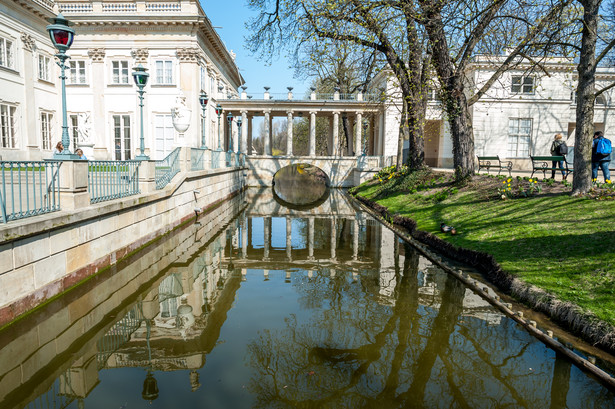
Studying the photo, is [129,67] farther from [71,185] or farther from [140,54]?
[71,185]

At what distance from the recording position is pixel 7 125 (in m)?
22.5

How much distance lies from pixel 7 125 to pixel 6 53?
3805 millimetres

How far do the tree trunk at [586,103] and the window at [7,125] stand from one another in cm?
2563

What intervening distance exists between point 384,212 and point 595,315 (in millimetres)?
12482

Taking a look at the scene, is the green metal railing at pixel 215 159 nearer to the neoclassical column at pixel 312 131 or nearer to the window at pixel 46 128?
the window at pixel 46 128

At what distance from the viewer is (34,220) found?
6078 millimetres

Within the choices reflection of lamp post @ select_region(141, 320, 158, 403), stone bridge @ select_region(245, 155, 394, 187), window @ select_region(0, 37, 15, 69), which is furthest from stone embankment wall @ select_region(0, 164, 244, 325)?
stone bridge @ select_region(245, 155, 394, 187)

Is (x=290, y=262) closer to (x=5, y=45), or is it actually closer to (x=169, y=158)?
(x=169, y=158)

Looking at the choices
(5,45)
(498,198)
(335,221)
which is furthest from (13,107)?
(498,198)

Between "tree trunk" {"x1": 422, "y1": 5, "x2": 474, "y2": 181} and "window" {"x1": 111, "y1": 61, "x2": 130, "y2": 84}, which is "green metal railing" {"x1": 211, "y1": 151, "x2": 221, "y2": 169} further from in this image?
"window" {"x1": 111, "y1": 61, "x2": 130, "y2": 84}

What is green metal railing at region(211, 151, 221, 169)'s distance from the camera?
20.5 m

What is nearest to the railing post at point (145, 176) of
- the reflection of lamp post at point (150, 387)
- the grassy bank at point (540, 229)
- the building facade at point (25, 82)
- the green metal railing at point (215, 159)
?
the reflection of lamp post at point (150, 387)

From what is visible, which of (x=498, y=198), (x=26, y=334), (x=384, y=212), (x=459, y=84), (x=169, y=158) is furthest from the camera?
(x=384, y=212)

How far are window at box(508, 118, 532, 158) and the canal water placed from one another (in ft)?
83.1
